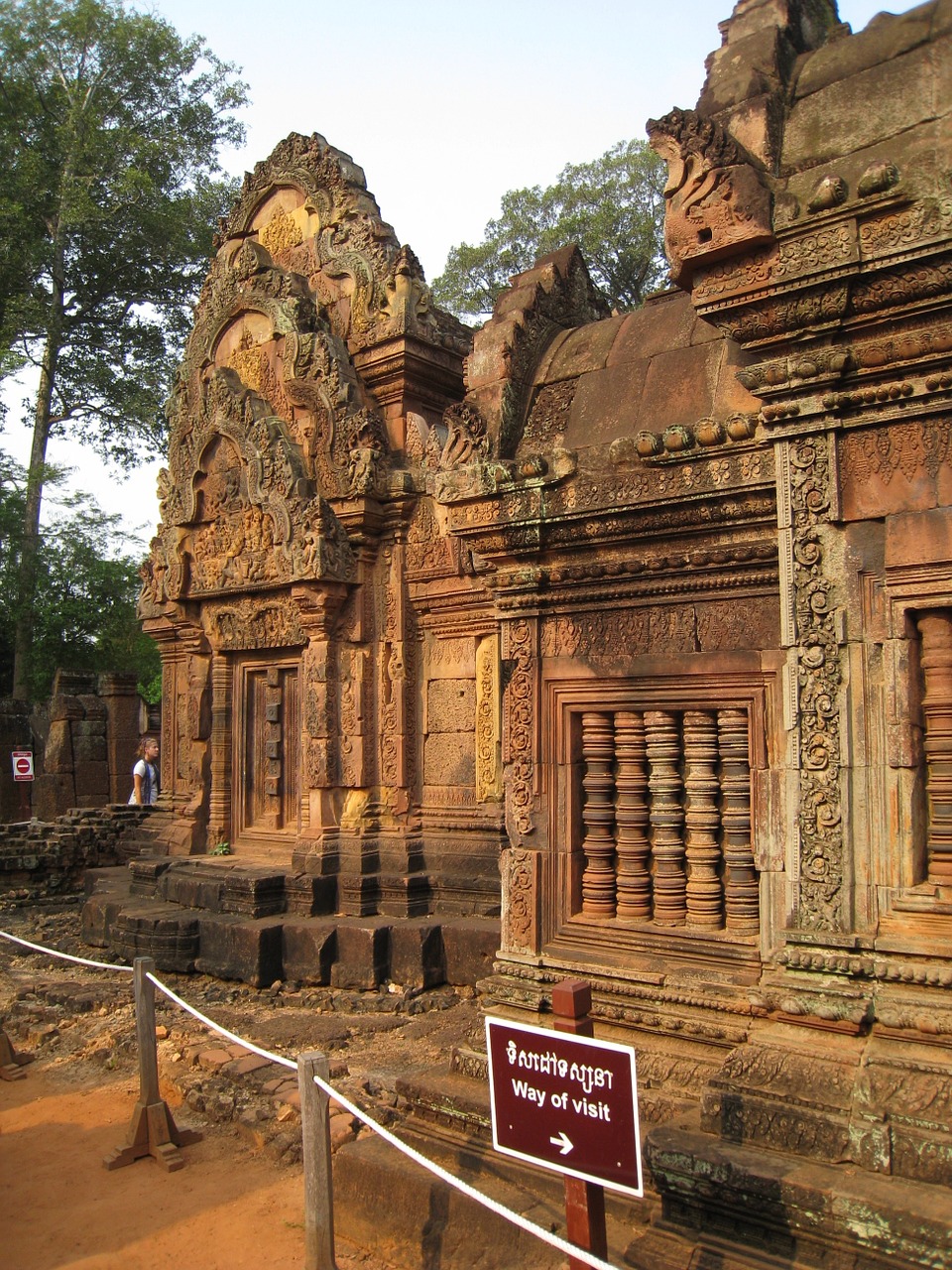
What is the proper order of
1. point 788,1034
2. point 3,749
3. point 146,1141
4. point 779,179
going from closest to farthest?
point 788,1034
point 779,179
point 146,1141
point 3,749

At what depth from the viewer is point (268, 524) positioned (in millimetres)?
9398

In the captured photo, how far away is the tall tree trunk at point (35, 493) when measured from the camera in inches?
835

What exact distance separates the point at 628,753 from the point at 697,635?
59 centimetres

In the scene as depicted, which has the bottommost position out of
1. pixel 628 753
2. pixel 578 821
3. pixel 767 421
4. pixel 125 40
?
pixel 578 821

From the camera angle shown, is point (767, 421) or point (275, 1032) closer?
point (767, 421)

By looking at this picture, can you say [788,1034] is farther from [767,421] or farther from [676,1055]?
[767,421]

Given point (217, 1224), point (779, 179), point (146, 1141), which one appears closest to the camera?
point (779, 179)

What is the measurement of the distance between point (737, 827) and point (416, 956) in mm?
4161

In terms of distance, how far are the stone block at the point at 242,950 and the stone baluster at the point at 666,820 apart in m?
4.61

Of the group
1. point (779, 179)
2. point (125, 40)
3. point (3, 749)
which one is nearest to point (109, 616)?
point (3, 749)

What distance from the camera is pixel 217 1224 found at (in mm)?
4391

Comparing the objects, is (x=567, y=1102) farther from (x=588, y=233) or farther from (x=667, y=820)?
(x=588, y=233)

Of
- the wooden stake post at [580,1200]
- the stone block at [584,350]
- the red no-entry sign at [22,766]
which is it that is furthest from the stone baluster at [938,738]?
the red no-entry sign at [22,766]

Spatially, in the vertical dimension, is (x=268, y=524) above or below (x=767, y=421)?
above
